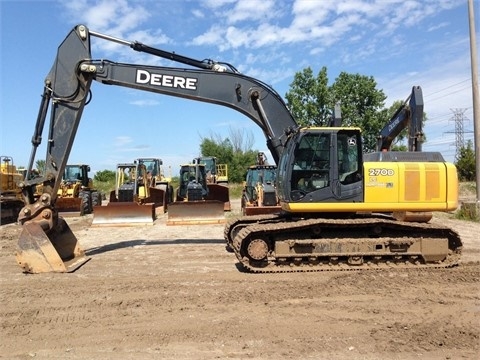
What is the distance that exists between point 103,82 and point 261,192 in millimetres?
7237

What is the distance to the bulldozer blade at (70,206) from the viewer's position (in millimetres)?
18766

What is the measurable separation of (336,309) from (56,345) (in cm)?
328

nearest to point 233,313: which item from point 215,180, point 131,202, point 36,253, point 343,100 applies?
point 36,253

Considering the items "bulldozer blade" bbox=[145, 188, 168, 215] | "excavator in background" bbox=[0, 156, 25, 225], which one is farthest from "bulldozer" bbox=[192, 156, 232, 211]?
"excavator in background" bbox=[0, 156, 25, 225]

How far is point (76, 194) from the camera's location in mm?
19688

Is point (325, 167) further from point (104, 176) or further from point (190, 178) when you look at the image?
point (104, 176)

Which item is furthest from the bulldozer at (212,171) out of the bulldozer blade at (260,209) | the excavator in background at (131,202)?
the bulldozer blade at (260,209)

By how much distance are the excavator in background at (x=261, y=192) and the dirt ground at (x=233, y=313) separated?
18.3ft

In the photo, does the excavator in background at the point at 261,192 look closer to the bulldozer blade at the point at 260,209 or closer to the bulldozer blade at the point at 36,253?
the bulldozer blade at the point at 260,209

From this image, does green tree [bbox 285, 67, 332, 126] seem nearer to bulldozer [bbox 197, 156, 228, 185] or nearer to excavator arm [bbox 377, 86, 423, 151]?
bulldozer [bbox 197, 156, 228, 185]

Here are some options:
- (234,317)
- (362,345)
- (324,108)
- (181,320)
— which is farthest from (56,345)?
(324,108)

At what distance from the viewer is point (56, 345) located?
168 inches

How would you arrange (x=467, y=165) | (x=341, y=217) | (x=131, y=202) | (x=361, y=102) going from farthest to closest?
(x=467, y=165), (x=361, y=102), (x=131, y=202), (x=341, y=217)

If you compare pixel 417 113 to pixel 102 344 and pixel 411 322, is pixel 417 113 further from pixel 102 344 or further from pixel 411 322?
pixel 102 344
